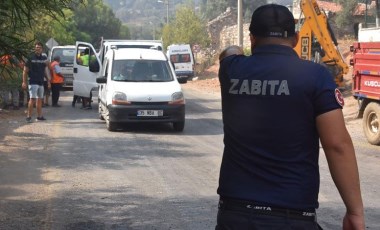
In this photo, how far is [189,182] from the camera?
8.94 meters

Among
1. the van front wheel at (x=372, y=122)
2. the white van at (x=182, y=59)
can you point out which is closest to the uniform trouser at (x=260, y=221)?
the van front wheel at (x=372, y=122)

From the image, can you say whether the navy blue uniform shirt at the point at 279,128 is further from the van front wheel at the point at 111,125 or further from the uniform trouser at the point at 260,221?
the van front wheel at the point at 111,125

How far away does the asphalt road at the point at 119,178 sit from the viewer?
274 inches

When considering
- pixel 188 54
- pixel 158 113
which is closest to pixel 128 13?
pixel 188 54

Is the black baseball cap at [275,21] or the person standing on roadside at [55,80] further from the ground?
the black baseball cap at [275,21]

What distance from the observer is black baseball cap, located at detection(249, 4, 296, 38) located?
3.09 metres

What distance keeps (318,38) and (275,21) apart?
18473 millimetres

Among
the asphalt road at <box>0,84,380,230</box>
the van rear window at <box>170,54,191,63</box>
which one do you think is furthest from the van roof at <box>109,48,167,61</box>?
the van rear window at <box>170,54,191,63</box>

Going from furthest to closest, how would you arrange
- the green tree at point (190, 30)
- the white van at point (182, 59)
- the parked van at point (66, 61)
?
the green tree at point (190, 30), the white van at point (182, 59), the parked van at point (66, 61)

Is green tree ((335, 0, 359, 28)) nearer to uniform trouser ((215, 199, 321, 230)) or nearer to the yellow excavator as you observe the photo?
the yellow excavator

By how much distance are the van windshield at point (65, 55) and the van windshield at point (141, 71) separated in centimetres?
1132

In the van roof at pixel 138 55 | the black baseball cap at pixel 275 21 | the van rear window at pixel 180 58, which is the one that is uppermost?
the black baseball cap at pixel 275 21

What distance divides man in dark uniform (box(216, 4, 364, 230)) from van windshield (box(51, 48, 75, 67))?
2368 centimetres

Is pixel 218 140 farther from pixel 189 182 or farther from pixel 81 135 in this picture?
pixel 189 182
